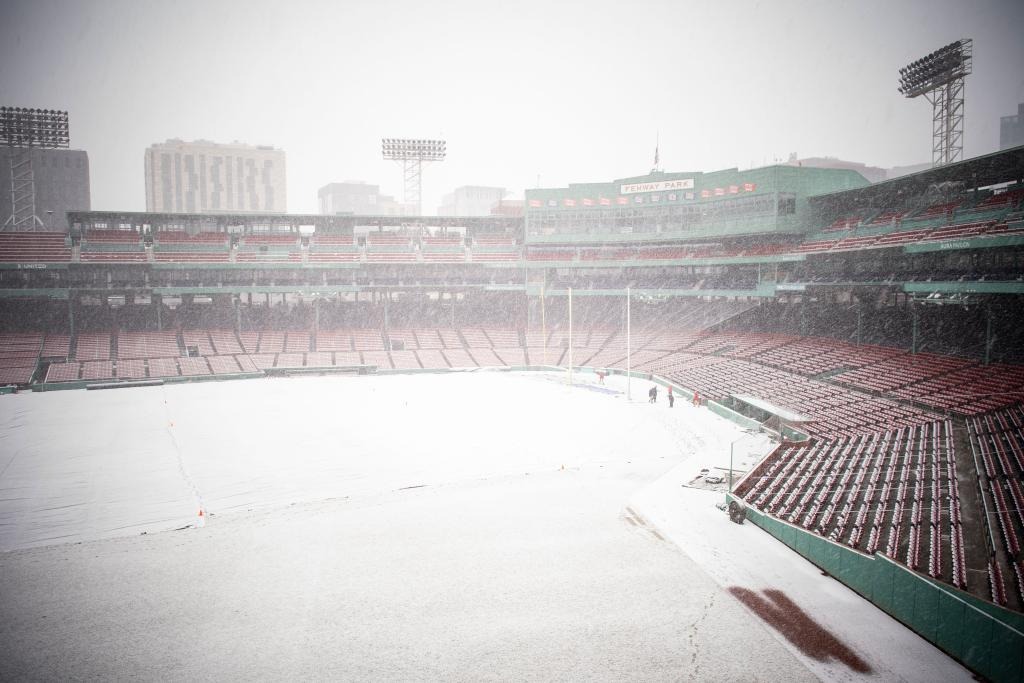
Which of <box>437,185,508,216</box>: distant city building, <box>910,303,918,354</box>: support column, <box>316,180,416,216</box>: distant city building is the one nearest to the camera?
<box>910,303,918,354</box>: support column

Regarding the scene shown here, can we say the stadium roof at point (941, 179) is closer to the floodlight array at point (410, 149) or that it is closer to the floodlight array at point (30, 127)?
the floodlight array at point (410, 149)

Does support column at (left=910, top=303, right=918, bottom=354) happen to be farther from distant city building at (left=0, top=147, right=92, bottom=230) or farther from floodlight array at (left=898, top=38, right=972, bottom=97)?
distant city building at (left=0, top=147, right=92, bottom=230)

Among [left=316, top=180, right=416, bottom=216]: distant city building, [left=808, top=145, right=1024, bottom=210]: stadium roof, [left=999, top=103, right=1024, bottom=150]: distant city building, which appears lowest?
[left=808, top=145, right=1024, bottom=210]: stadium roof

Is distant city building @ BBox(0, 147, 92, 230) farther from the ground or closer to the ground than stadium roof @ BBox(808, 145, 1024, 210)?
farther from the ground

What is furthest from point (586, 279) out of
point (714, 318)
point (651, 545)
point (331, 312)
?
point (651, 545)

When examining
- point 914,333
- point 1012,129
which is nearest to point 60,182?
point 914,333

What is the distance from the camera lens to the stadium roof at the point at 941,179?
1197 inches

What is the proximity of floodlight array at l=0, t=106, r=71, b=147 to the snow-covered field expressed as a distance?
4778 centimetres

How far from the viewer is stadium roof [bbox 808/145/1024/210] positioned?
99.7 ft

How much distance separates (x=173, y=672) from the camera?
32.2ft

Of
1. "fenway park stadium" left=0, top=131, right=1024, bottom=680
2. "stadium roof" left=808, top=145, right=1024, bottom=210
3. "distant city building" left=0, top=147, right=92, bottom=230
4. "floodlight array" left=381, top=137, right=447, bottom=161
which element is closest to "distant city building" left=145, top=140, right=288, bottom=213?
"distant city building" left=0, top=147, right=92, bottom=230

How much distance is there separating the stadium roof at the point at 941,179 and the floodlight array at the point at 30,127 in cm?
7395

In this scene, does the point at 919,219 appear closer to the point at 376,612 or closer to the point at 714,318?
the point at 714,318

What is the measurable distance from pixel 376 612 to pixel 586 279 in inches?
1962
